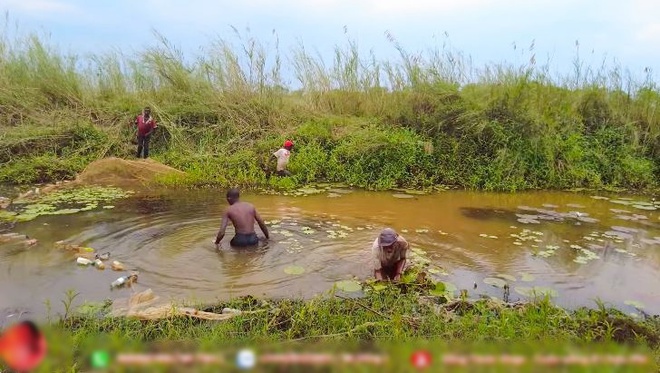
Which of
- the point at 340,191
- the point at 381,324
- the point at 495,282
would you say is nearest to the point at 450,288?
the point at 495,282

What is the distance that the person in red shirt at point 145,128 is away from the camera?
10.9m

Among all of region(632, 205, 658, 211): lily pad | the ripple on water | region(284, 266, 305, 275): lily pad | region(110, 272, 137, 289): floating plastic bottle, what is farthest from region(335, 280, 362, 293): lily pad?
region(632, 205, 658, 211): lily pad

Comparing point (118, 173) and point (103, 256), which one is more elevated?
point (118, 173)

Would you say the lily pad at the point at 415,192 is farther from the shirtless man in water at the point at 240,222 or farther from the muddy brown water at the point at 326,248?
the shirtless man in water at the point at 240,222

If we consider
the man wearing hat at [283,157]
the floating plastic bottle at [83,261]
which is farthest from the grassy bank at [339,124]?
the floating plastic bottle at [83,261]

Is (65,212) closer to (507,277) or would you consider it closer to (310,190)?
(310,190)

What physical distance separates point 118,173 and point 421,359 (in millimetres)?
10113

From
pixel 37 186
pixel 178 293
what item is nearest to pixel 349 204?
pixel 178 293

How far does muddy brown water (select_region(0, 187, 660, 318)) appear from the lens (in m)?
4.95

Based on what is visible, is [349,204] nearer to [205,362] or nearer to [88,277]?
[88,277]

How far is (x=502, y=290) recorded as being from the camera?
16.6ft

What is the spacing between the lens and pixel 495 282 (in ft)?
17.1

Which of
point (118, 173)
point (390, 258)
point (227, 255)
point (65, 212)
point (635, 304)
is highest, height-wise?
point (118, 173)

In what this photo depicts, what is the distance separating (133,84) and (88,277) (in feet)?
30.3
